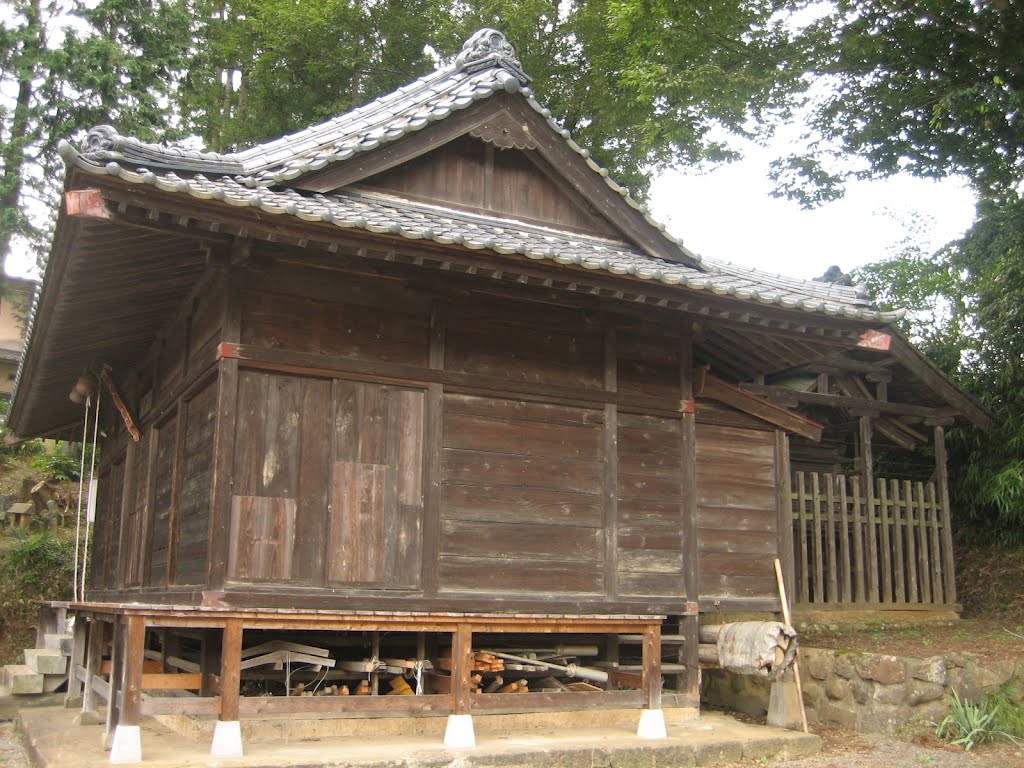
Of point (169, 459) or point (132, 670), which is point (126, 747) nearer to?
point (132, 670)

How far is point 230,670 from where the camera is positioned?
6.62 m

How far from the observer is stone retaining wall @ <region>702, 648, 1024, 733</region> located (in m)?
8.91

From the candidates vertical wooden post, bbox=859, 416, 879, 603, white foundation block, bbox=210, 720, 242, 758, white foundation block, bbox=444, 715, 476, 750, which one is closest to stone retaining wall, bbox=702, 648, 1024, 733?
vertical wooden post, bbox=859, 416, 879, 603

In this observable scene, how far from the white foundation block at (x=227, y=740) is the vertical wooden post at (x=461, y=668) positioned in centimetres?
159

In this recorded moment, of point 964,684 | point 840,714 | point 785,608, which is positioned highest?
point 785,608

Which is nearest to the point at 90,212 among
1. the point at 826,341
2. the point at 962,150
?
the point at 826,341

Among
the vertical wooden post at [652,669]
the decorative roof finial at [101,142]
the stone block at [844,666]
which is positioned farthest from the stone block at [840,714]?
the decorative roof finial at [101,142]

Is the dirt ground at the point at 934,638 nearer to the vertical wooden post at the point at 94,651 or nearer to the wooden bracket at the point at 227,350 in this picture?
the wooden bracket at the point at 227,350

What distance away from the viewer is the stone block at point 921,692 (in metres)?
8.92

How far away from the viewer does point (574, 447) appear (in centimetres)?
894

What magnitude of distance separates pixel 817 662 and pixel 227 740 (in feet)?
19.2

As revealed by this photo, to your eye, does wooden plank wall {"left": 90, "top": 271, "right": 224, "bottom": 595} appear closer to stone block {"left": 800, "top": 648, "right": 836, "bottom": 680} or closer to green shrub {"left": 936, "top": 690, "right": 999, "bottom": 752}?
stone block {"left": 800, "top": 648, "right": 836, "bottom": 680}

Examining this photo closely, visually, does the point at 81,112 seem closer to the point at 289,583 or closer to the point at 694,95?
the point at 694,95

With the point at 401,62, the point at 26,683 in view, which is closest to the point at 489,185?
the point at 26,683
